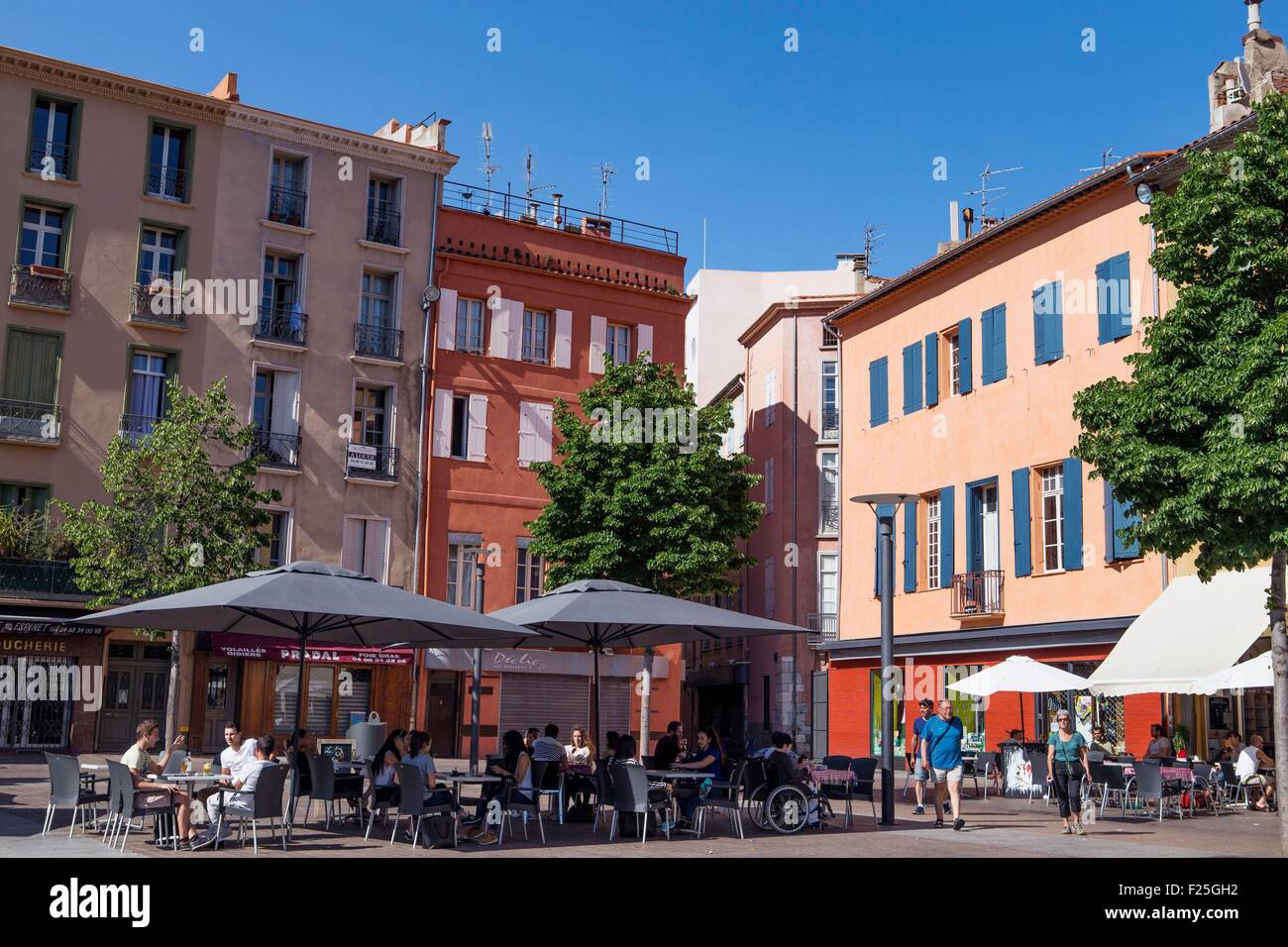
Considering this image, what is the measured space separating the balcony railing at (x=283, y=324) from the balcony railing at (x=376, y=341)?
140cm

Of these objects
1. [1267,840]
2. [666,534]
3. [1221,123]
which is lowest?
[1267,840]

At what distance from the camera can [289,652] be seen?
3262cm

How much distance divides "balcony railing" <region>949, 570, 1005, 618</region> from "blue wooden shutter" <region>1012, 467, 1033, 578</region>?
671mm

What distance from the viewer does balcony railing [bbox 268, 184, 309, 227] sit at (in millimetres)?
34875

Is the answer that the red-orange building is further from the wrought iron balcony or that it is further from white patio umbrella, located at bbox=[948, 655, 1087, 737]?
white patio umbrella, located at bbox=[948, 655, 1087, 737]

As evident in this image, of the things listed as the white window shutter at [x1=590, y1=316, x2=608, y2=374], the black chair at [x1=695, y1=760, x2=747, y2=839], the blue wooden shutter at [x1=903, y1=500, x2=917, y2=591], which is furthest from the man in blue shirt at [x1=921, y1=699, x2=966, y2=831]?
the white window shutter at [x1=590, y1=316, x2=608, y2=374]

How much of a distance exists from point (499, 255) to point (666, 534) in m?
11.0

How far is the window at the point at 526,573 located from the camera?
36.5m

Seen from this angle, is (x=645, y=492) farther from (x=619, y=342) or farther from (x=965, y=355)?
(x=619, y=342)

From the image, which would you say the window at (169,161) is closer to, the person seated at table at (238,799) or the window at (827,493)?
the window at (827,493)

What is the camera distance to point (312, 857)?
12289 mm

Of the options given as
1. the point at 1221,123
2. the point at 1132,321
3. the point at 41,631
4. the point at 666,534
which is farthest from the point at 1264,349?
the point at 41,631
